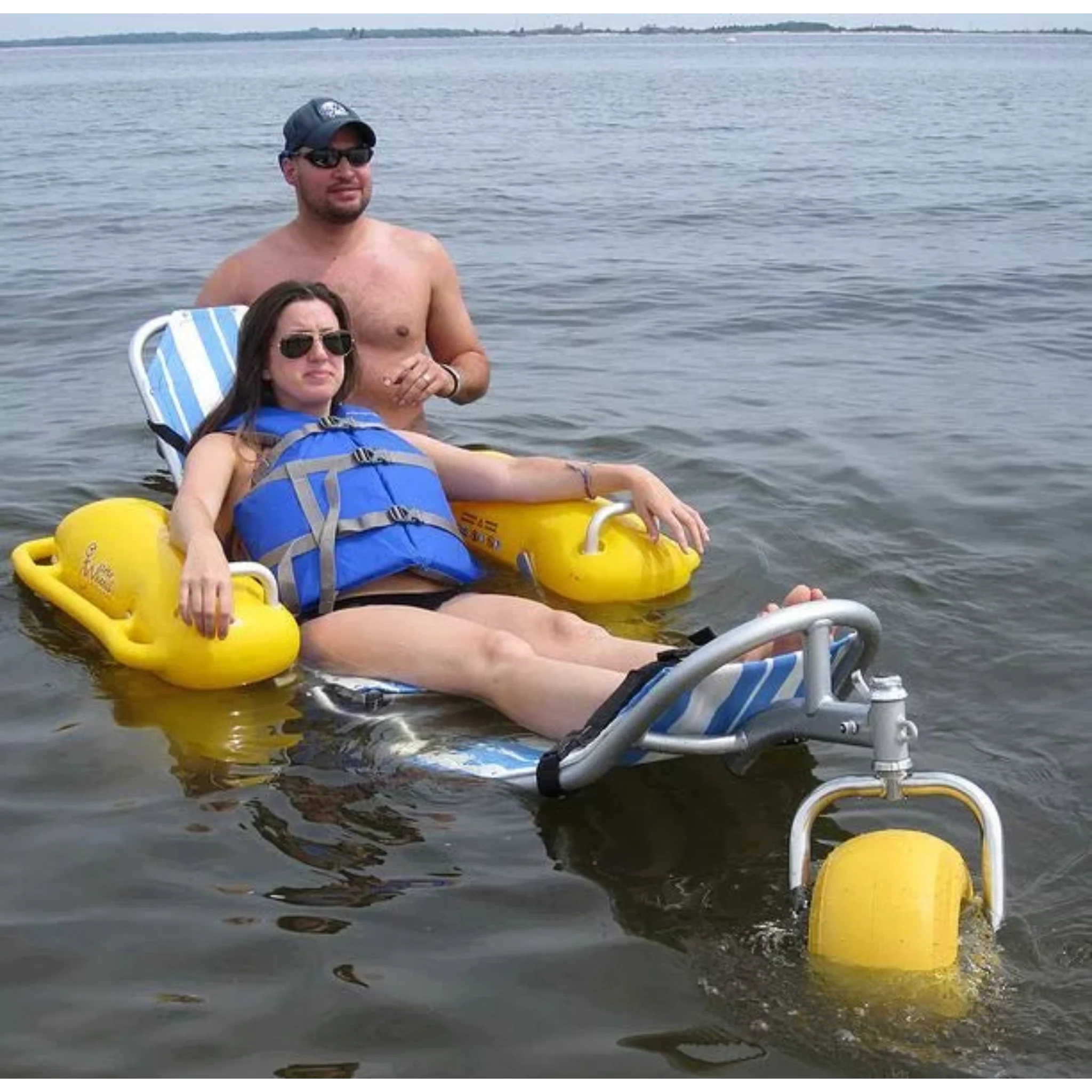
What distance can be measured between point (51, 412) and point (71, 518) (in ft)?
11.6

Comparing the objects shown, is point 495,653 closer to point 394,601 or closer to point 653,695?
point 394,601

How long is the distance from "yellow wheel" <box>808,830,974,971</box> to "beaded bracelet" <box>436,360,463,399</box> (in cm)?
353

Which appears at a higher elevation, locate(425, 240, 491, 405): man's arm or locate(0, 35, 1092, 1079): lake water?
locate(425, 240, 491, 405): man's arm

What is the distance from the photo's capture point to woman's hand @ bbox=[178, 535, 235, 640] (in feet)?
15.5

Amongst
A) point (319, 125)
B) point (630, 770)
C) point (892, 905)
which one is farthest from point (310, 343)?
point (892, 905)

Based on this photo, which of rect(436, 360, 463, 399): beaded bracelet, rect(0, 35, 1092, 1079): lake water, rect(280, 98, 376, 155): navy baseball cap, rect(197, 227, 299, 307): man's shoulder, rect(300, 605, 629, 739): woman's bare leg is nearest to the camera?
rect(0, 35, 1092, 1079): lake water

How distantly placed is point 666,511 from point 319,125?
2.28m

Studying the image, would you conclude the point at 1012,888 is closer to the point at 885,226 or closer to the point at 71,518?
the point at 71,518

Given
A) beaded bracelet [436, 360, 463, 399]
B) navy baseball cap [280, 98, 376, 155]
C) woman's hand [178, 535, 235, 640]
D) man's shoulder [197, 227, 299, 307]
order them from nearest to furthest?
woman's hand [178, 535, 235, 640] < navy baseball cap [280, 98, 376, 155] < beaded bracelet [436, 360, 463, 399] < man's shoulder [197, 227, 299, 307]

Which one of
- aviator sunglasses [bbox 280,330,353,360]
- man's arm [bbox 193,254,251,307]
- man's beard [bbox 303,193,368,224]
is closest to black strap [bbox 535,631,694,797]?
aviator sunglasses [bbox 280,330,353,360]

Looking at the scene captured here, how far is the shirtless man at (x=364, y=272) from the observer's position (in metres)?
6.43

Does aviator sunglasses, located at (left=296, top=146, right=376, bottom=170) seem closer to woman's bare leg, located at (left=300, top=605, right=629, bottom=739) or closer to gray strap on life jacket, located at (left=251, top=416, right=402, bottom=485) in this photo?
gray strap on life jacket, located at (left=251, top=416, right=402, bottom=485)

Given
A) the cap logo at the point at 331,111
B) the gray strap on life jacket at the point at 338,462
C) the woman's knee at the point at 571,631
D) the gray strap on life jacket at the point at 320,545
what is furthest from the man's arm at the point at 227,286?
the woman's knee at the point at 571,631

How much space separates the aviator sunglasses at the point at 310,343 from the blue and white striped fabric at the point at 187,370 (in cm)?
93
